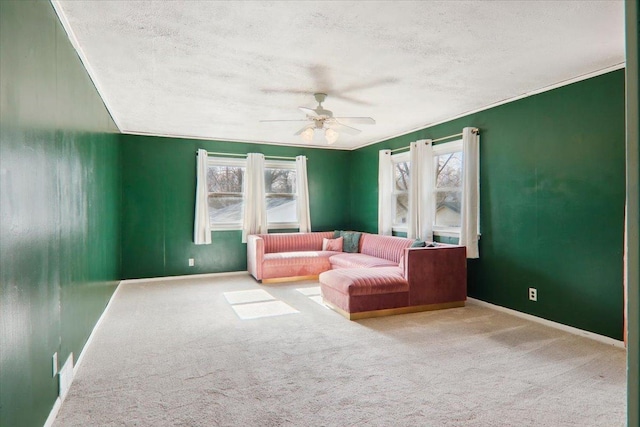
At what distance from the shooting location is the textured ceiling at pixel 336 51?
95.0 inches

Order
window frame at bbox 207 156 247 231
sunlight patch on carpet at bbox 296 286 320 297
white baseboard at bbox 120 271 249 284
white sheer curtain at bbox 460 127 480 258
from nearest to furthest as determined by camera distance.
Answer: white sheer curtain at bbox 460 127 480 258 → sunlight patch on carpet at bbox 296 286 320 297 → white baseboard at bbox 120 271 249 284 → window frame at bbox 207 156 247 231

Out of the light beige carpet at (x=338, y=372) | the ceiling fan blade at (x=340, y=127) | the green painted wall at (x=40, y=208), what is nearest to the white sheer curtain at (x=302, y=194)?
the ceiling fan blade at (x=340, y=127)

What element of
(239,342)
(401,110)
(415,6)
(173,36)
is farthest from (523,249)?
(173,36)

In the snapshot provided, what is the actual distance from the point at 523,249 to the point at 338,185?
4.25 meters

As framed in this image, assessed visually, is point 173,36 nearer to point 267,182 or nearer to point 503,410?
point 503,410

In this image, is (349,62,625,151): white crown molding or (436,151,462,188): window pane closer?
(349,62,625,151): white crown molding

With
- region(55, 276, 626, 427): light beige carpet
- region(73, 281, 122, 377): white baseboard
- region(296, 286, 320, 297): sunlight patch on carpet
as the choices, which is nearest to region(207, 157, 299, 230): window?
region(296, 286, 320, 297): sunlight patch on carpet

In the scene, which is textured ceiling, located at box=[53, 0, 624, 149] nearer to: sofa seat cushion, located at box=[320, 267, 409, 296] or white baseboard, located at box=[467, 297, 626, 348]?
sofa seat cushion, located at box=[320, 267, 409, 296]

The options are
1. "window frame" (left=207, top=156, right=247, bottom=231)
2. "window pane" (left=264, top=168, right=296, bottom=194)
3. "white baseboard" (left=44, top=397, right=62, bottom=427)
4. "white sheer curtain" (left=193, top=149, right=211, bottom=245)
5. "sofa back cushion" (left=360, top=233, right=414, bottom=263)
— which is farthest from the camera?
"window pane" (left=264, top=168, right=296, bottom=194)

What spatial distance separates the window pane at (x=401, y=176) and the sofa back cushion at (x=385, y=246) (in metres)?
1.03

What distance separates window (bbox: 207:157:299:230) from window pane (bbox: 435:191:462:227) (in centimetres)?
294

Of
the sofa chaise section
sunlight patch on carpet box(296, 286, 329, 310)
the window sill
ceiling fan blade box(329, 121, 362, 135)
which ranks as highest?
ceiling fan blade box(329, 121, 362, 135)

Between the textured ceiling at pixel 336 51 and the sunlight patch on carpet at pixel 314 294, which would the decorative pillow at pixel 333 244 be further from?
the textured ceiling at pixel 336 51

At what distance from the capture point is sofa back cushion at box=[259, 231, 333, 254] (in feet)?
21.9
